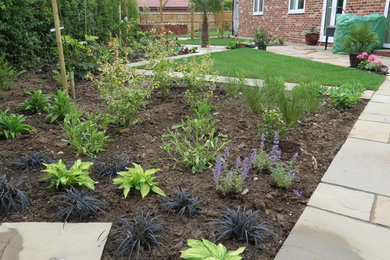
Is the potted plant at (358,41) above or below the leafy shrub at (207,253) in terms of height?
above

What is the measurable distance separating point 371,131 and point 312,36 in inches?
389

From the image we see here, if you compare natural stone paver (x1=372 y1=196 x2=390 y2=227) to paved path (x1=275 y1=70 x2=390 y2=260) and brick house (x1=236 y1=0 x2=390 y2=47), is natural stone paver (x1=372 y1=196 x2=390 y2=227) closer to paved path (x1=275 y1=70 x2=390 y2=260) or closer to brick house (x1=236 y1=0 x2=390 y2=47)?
paved path (x1=275 y1=70 x2=390 y2=260)

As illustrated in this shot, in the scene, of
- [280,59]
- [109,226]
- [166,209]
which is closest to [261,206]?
[166,209]

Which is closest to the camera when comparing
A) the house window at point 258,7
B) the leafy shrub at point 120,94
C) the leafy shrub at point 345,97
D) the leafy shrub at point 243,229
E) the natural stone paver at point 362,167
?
the leafy shrub at point 243,229

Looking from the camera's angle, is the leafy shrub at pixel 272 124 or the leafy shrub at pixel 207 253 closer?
the leafy shrub at pixel 207 253

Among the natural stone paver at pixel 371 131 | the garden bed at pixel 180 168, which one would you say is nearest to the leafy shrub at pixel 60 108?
the garden bed at pixel 180 168

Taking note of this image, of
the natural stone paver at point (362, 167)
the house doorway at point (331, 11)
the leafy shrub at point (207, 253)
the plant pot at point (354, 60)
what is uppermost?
the house doorway at point (331, 11)

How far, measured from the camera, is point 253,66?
284 inches

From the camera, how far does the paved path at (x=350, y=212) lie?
1.63 metres

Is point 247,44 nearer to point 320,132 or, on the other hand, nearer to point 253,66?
point 253,66

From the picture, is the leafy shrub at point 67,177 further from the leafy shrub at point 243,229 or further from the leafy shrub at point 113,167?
the leafy shrub at point 243,229

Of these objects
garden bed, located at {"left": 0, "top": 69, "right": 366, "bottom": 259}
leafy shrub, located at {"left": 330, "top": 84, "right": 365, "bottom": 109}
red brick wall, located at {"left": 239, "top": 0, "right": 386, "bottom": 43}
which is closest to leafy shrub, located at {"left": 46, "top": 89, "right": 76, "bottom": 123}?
garden bed, located at {"left": 0, "top": 69, "right": 366, "bottom": 259}

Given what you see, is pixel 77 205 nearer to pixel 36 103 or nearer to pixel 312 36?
pixel 36 103

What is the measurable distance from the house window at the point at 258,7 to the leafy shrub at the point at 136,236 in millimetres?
15946
